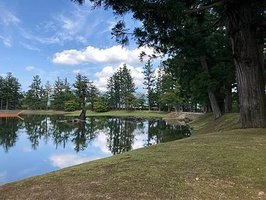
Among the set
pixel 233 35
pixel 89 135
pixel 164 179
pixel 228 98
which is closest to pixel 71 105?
pixel 89 135

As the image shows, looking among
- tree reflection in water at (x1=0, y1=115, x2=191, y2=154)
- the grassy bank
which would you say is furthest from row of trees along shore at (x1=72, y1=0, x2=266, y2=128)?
tree reflection in water at (x1=0, y1=115, x2=191, y2=154)

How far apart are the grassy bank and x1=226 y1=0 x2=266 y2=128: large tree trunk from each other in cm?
352

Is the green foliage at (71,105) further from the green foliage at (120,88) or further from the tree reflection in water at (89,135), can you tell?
the tree reflection in water at (89,135)

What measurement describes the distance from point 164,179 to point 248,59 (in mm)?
5932

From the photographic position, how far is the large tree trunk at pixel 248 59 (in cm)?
892

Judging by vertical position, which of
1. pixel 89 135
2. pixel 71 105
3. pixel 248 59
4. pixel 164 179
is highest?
pixel 71 105

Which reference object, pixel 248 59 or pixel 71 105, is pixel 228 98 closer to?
pixel 248 59

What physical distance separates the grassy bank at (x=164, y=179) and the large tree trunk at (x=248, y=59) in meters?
3.52

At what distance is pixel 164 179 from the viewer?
4.24 meters

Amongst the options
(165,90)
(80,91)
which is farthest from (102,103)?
(165,90)

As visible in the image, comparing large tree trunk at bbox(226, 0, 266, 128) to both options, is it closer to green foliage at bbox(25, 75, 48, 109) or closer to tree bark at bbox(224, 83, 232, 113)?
tree bark at bbox(224, 83, 232, 113)

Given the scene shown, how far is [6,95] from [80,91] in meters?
16.0

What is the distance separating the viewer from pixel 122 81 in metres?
67.9

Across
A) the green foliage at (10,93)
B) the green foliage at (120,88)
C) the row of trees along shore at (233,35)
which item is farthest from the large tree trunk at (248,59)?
the green foliage at (10,93)
